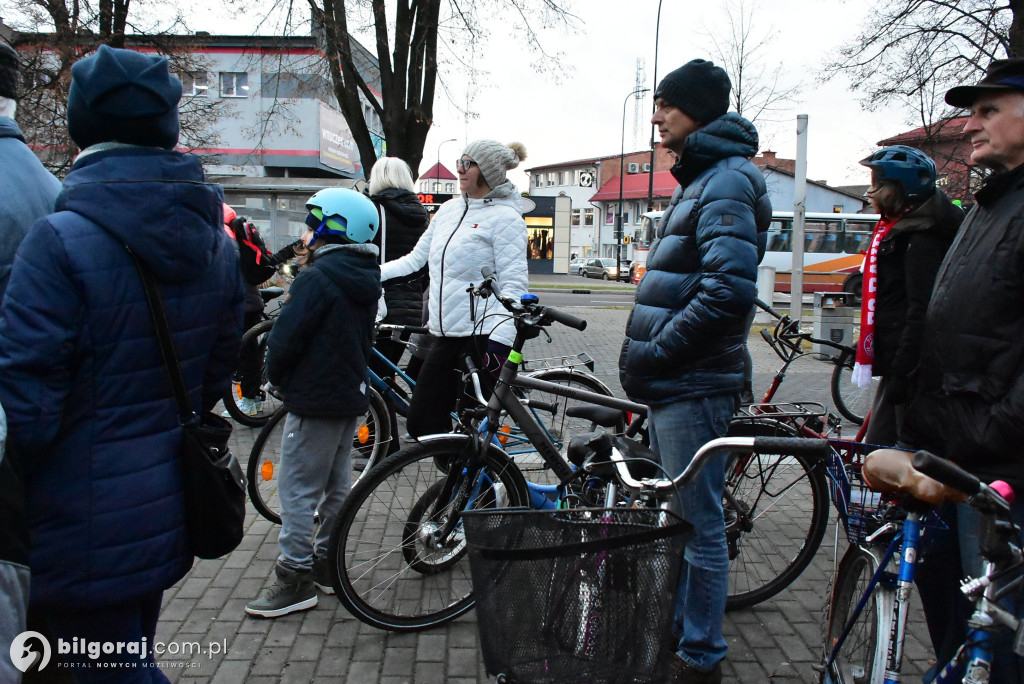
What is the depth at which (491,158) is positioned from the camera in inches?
167

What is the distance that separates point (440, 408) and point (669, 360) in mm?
1926

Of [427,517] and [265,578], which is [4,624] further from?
[265,578]

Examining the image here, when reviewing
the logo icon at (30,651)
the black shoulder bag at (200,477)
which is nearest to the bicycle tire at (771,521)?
the black shoulder bag at (200,477)

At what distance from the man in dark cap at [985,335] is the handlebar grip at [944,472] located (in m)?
0.45

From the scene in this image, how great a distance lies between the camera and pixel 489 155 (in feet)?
13.9

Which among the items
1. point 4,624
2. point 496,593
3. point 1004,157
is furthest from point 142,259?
point 1004,157

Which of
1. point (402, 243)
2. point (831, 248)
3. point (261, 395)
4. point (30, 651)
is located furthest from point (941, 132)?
point (30, 651)

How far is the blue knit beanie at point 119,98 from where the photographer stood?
1887mm

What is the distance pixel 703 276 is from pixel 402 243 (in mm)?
3800

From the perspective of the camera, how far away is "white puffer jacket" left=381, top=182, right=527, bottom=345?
167 inches

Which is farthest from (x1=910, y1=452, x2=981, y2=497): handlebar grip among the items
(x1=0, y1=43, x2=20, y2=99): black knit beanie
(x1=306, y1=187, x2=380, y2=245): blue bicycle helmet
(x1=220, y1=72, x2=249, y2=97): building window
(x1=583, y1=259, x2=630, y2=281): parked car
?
(x1=583, y1=259, x2=630, y2=281): parked car

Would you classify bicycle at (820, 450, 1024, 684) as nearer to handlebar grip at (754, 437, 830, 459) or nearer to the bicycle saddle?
the bicycle saddle

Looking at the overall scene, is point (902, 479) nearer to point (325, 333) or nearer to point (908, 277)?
point (908, 277)

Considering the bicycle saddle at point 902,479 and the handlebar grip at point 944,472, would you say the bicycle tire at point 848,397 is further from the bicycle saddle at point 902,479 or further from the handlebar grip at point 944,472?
the handlebar grip at point 944,472
